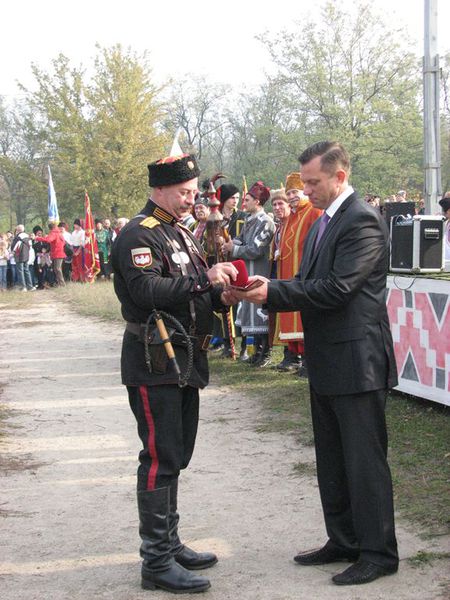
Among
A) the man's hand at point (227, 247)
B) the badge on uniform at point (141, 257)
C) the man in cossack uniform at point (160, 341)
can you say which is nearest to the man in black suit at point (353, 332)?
the man in cossack uniform at point (160, 341)

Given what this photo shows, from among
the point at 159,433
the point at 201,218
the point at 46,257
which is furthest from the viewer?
the point at 46,257

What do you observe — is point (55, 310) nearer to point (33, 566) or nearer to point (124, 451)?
point (124, 451)

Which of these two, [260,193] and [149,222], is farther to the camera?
[260,193]

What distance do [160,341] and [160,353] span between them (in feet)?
0.18

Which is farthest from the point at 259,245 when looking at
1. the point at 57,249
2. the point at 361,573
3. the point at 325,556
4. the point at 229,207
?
the point at 57,249

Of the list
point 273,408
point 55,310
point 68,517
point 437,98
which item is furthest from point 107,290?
point 68,517

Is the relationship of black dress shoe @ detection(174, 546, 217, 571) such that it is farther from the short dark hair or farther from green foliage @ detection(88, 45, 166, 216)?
green foliage @ detection(88, 45, 166, 216)

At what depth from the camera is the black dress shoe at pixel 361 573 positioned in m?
3.78

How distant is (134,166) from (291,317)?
81.2 feet

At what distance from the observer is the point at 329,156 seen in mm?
3775

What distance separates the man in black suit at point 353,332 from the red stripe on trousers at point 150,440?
0.66 metres

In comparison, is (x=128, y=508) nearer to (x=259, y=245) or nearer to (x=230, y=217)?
(x=259, y=245)

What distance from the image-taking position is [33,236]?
24719 mm

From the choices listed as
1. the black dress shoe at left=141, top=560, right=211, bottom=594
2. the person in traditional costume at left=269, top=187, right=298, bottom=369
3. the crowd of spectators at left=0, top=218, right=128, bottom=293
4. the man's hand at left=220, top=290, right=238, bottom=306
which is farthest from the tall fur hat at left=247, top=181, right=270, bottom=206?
the crowd of spectators at left=0, top=218, right=128, bottom=293
